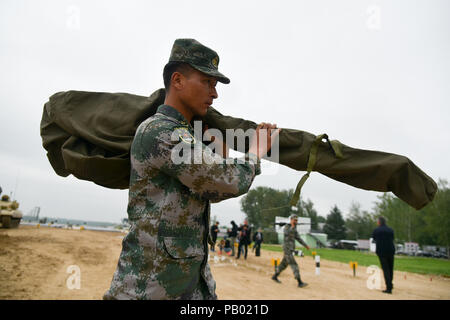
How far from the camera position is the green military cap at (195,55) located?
6.60 feet

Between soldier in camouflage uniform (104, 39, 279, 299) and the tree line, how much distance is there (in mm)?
12508

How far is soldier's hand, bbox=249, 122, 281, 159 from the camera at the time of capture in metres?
2.00

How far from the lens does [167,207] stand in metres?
1.71

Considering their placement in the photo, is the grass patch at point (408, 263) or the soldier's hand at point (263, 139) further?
the grass patch at point (408, 263)

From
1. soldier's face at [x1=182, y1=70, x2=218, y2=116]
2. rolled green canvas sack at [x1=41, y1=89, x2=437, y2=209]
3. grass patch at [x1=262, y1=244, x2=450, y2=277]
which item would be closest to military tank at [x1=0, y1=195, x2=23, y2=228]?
rolled green canvas sack at [x1=41, y1=89, x2=437, y2=209]

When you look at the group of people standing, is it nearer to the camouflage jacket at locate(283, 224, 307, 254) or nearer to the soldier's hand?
the camouflage jacket at locate(283, 224, 307, 254)

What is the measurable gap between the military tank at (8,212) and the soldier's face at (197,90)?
22542 millimetres

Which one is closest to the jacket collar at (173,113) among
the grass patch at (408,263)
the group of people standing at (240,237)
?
the group of people standing at (240,237)

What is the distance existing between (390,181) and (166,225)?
192 cm

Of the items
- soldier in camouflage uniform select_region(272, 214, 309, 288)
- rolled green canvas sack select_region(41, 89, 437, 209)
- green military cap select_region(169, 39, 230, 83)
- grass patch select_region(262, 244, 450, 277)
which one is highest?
green military cap select_region(169, 39, 230, 83)

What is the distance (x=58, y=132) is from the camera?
7.50 ft

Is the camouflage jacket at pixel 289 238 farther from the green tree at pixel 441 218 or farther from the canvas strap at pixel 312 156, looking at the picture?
the green tree at pixel 441 218

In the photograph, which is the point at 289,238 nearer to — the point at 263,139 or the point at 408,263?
the point at 263,139
